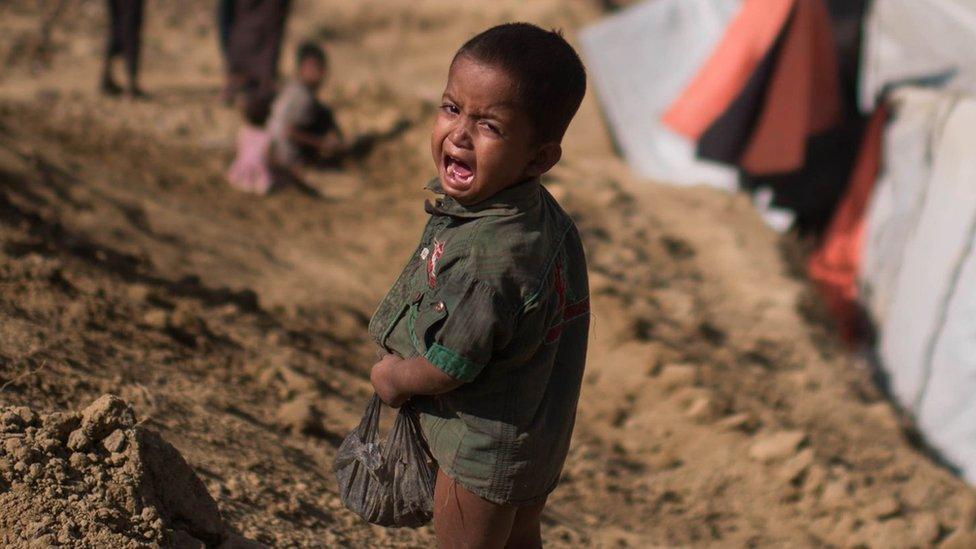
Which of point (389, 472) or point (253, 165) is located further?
point (253, 165)

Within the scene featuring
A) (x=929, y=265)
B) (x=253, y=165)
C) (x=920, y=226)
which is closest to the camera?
(x=929, y=265)

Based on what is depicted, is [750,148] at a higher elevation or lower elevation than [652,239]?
higher

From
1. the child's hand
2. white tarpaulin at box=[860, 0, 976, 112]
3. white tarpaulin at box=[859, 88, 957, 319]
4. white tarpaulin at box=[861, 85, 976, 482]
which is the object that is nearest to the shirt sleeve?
the child's hand

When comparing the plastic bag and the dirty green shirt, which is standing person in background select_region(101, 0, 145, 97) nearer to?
the plastic bag

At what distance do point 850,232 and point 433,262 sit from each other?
490 cm

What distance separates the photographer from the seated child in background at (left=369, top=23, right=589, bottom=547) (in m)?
1.77

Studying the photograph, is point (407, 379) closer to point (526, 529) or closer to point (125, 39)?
point (526, 529)

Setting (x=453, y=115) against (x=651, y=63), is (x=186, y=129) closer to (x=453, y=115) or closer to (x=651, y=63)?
(x=651, y=63)

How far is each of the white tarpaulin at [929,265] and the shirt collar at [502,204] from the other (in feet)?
11.7

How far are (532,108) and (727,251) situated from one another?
434cm

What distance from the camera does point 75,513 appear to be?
208 cm

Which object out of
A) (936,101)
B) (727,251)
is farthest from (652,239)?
(936,101)

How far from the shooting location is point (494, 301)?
175 centimetres

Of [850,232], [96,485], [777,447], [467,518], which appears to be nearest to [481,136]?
[467,518]
